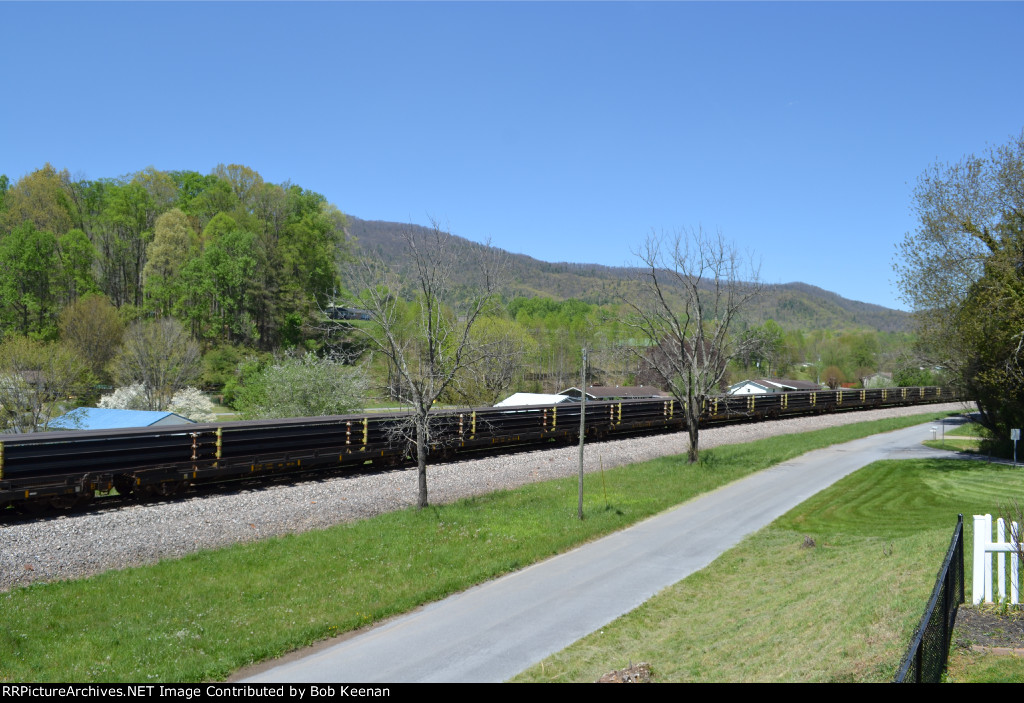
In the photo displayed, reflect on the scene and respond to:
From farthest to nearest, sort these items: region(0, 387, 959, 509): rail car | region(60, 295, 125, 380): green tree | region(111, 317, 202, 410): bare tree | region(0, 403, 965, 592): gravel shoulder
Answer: region(60, 295, 125, 380): green tree, region(111, 317, 202, 410): bare tree, region(0, 387, 959, 509): rail car, region(0, 403, 965, 592): gravel shoulder

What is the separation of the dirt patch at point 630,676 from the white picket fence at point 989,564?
4444 millimetres

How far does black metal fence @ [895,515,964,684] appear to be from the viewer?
15.8 ft

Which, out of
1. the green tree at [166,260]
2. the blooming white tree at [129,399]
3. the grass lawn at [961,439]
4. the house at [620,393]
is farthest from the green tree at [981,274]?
the green tree at [166,260]

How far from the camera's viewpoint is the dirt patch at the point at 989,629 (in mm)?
7238

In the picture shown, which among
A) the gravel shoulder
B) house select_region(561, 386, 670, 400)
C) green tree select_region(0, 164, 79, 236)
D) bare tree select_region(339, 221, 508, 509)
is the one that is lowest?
the gravel shoulder

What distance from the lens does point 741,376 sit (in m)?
104

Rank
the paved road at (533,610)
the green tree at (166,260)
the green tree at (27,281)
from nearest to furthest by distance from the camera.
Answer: the paved road at (533,610) < the green tree at (27,281) < the green tree at (166,260)

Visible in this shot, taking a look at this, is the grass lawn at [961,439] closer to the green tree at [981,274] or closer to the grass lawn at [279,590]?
the green tree at [981,274]

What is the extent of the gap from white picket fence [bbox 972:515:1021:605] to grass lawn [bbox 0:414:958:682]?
0.68 meters

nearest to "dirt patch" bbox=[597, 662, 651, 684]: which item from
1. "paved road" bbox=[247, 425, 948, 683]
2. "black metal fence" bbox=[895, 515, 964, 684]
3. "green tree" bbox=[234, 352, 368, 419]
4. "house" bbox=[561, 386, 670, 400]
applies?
"paved road" bbox=[247, 425, 948, 683]

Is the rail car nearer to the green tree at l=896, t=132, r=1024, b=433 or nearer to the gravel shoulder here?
the gravel shoulder

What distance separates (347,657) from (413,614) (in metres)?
1.85

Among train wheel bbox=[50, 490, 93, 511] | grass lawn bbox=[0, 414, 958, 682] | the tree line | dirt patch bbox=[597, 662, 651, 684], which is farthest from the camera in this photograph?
the tree line

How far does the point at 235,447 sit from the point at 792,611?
48.5 ft
